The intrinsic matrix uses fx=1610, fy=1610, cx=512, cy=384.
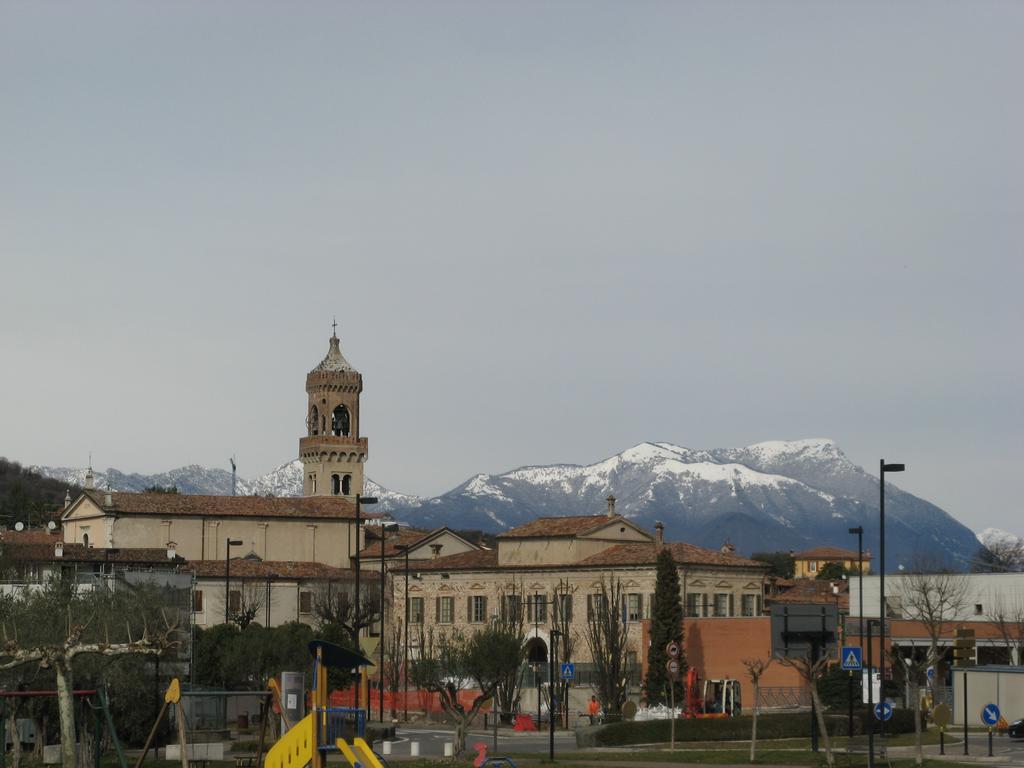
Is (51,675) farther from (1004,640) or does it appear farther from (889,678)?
(1004,640)

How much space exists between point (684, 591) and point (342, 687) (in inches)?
1053

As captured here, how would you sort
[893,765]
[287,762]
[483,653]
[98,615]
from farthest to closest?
1. [483,653]
2. [98,615]
3. [893,765]
4. [287,762]

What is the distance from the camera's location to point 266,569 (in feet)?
361

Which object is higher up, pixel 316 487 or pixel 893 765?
pixel 316 487

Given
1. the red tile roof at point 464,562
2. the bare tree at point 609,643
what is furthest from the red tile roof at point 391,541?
the bare tree at point 609,643

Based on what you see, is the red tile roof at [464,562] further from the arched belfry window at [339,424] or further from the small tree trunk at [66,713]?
the small tree trunk at [66,713]

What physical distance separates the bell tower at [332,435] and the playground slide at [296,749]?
4248 inches

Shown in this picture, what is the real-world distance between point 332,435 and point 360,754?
114802 millimetres

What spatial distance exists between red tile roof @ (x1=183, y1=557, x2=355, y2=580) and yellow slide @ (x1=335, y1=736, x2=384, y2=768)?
76.6 m

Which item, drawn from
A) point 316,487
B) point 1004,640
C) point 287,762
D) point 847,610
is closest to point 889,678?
point 1004,640

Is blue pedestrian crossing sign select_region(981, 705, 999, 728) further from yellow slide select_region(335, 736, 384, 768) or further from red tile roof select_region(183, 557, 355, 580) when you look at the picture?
red tile roof select_region(183, 557, 355, 580)

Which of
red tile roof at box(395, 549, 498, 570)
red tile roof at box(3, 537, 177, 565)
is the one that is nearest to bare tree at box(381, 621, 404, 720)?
red tile roof at box(395, 549, 498, 570)

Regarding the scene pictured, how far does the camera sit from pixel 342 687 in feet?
254

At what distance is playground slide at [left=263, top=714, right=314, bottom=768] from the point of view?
99.2 ft
